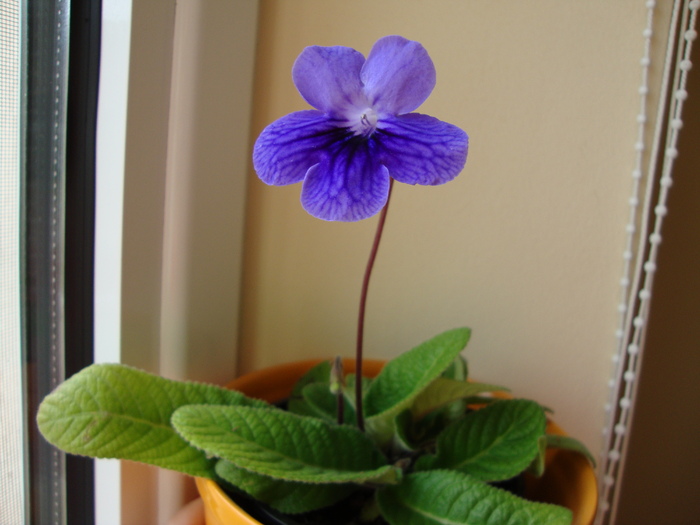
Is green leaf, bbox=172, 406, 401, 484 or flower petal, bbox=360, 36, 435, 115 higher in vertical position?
flower petal, bbox=360, 36, 435, 115

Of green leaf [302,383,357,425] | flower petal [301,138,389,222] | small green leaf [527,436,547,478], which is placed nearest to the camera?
flower petal [301,138,389,222]

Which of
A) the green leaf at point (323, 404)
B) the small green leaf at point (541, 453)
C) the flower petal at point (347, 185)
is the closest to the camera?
the flower petal at point (347, 185)

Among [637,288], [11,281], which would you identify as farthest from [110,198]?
Result: [637,288]

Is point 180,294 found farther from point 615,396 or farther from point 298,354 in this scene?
point 615,396

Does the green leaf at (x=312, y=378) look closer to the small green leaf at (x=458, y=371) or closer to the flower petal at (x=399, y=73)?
the small green leaf at (x=458, y=371)

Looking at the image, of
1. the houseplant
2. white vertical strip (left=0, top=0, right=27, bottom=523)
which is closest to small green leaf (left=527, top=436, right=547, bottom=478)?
the houseplant

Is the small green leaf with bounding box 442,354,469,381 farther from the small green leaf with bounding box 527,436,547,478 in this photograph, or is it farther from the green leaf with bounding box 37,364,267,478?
the green leaf with bounding box 37,364,267,478

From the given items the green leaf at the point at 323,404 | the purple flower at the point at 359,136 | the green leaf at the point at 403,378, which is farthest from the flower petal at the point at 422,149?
the green leaf at the point at 323,404

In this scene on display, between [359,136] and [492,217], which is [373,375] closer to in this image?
[492,217]
